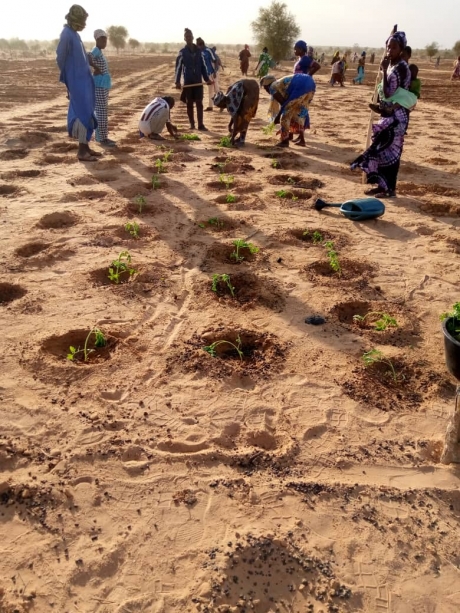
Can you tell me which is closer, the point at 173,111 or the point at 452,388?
the point at 452,388

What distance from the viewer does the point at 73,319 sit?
320cm

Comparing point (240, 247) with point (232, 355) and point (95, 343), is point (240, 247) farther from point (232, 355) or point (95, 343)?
point (95, 343)

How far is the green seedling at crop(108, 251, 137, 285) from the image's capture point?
3703 mm

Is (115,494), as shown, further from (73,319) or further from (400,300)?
(400,300)

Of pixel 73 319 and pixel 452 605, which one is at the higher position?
pixel 73 319

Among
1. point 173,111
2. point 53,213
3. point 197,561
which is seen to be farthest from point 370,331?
point 173,111

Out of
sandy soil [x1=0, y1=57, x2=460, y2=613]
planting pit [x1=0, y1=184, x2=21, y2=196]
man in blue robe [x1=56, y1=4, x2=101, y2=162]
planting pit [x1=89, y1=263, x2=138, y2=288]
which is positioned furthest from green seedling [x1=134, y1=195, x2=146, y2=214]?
man in blue robe [x1=56, y1=4, x2=101, y2=162]

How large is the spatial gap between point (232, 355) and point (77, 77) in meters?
5.68

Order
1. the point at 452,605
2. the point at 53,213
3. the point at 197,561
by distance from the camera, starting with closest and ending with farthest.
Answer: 1. the point at 452,605
2. the point at 197,561
3. the point at 53,213

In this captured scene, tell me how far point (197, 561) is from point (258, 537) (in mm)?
259

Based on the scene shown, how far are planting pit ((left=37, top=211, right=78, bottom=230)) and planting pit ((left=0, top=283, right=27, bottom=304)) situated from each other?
1.26 m

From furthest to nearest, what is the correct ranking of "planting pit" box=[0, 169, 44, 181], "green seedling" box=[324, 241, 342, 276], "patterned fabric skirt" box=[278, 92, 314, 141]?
"patterned fabric skirt" box=[278, 92, 314, 141] → "planting pit" box=[0, 169, 44, 181] → "green seedling" box=[324, 241, 342, 276]

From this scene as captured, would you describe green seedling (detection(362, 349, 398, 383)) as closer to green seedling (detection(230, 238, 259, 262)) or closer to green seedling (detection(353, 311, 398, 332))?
green seedling (detection(353, 311, 398, 332))

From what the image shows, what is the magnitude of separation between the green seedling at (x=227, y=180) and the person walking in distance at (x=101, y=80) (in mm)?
2925
